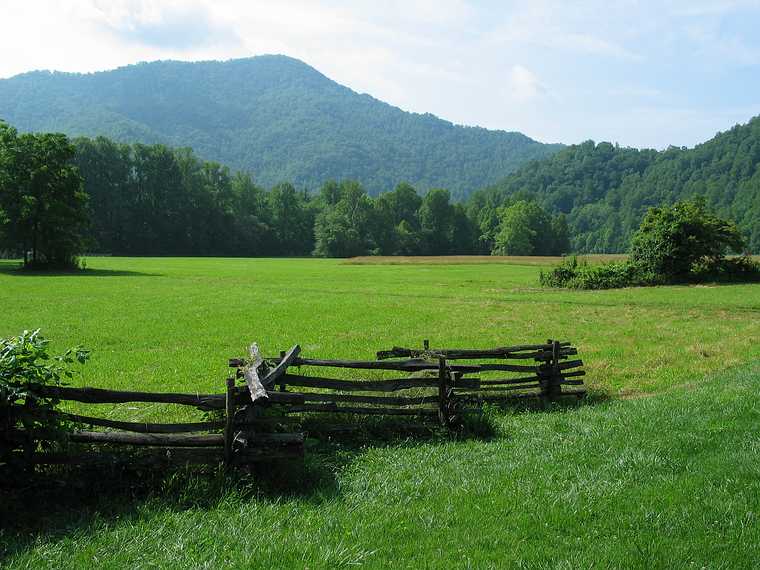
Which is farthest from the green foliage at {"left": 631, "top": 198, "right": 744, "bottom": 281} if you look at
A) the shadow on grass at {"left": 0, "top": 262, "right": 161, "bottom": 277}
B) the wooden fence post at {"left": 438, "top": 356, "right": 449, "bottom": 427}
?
the shadow on grass at {"left": 0, "top": 262, "right": 161, "bottom": 277}

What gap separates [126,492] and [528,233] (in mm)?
128784

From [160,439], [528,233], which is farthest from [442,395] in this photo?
[528,233]

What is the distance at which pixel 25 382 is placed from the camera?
6.24 metres

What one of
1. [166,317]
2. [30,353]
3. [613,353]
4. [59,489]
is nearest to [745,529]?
[59,489]

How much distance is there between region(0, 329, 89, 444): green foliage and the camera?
20.0 feet

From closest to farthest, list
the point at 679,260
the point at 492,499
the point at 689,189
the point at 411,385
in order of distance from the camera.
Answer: the point at 492,499, the point at 411,385, the point at 679,260, the point at 689,189

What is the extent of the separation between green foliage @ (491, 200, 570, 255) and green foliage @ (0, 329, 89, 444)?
411 ft

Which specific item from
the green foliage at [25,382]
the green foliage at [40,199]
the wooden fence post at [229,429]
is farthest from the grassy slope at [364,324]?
the green foliage at [40,199]

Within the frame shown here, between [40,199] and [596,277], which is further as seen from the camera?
[40,199]

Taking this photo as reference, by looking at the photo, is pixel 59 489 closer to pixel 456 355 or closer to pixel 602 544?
pixel 602 544

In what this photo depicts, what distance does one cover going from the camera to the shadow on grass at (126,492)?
5785 millimetres

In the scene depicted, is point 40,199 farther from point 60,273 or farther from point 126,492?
point 126,492

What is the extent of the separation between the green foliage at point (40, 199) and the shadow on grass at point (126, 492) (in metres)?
56.2

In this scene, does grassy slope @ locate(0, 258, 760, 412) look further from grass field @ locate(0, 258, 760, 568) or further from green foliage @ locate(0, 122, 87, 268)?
green foliage @ locate(0, 122, 87, 268)
